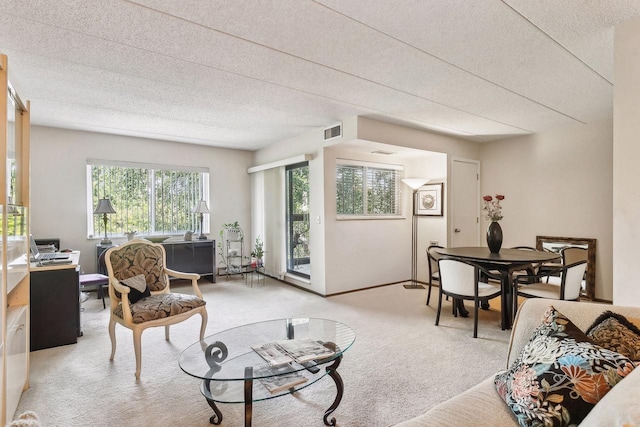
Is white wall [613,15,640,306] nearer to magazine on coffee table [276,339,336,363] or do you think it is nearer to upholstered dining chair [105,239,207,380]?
magazine on coffee table [276,339,336,363]

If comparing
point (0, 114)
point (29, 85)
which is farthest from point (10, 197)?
point (29, 85)

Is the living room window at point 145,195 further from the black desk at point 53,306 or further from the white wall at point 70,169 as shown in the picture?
Result: the black desk at point 53,306

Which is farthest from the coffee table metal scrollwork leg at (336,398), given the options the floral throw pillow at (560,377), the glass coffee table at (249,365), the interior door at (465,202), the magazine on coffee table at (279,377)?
the interior door at (465,202)

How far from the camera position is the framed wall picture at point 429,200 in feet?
18.4

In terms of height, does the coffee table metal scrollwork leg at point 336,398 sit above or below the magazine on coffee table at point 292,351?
below

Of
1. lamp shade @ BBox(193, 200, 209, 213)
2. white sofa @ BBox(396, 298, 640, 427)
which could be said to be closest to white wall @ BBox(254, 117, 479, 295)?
lamp shade @ BBox(193, 200, 209, 213)

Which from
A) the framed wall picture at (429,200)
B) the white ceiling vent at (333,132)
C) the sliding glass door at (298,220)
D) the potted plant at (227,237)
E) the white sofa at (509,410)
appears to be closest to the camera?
the white sofa at (509,410)

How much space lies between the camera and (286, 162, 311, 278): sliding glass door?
5.50 meters

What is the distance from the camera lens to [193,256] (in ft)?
18.7

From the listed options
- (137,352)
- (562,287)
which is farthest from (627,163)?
(137,352)

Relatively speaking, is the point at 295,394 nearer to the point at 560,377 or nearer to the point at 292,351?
the point at 292,351

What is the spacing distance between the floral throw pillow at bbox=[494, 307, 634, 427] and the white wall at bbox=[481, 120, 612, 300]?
4438 mm

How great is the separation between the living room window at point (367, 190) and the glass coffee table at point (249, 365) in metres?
2.84

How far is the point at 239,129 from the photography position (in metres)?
5.04
